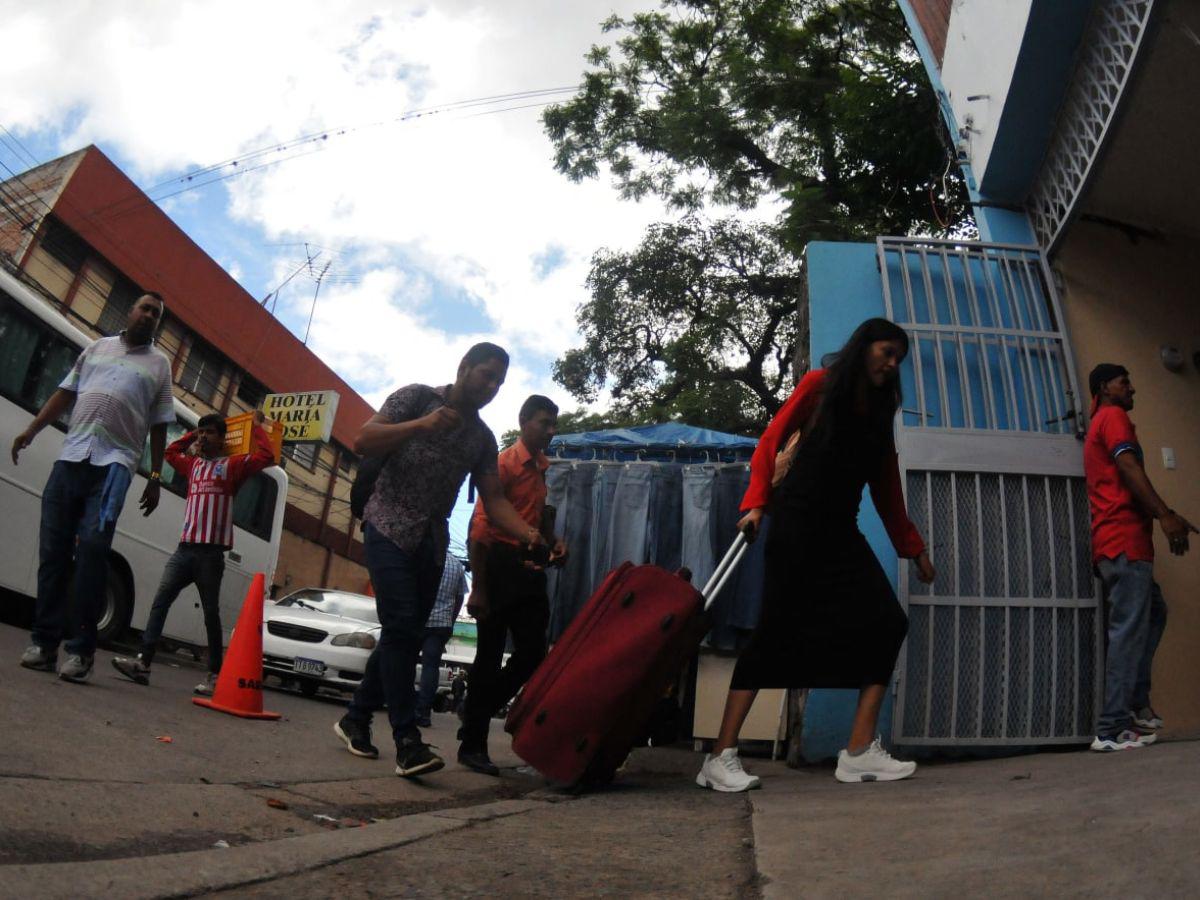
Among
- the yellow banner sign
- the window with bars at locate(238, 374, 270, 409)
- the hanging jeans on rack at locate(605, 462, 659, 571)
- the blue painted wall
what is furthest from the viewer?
the window with bars at locate(238, 374, 270, 409)

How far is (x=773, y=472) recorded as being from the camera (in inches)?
147

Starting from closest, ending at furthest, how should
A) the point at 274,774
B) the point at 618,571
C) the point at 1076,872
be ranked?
the point at 1076,872
the point at 274,774
the point at 618,571

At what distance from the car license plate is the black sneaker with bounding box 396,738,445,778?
6.28 meters

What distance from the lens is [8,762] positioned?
2.54 metres

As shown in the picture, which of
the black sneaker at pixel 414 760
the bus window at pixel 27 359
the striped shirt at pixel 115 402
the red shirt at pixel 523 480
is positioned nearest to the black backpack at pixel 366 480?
the red shirt at pixel 523 480

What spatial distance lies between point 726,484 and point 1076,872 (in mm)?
5837

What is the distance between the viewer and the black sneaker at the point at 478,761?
406cm

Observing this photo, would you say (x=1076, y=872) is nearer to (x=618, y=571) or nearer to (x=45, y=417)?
(x=618, y=571)

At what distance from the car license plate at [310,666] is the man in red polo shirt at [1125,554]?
7.08 m

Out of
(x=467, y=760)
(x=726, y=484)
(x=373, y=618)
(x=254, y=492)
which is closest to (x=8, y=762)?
(x=467, y=760)

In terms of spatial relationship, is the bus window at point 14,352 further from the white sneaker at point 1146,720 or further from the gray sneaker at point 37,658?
the white sneaker at point 1146,720

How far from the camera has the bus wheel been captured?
8.66m

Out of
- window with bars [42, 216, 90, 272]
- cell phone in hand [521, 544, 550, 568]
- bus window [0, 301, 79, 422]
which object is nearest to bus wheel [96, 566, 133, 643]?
bus window [0, 301, 79, 422]

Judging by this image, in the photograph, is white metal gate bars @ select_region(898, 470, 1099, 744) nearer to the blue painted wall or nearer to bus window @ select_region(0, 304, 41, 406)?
the blue painted wall
